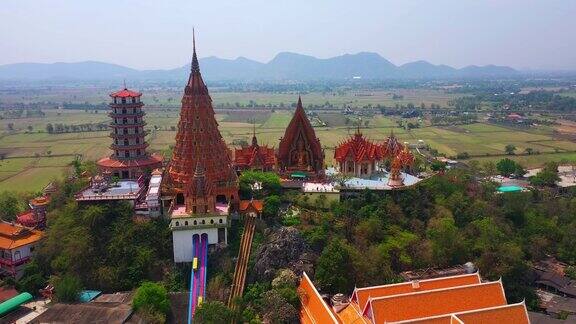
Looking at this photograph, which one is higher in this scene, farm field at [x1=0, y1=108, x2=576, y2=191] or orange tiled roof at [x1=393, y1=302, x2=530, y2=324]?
orange tiled roof at [x1=393, y1=302, x2=530, y2=324]

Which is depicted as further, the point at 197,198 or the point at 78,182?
the point at 78,182

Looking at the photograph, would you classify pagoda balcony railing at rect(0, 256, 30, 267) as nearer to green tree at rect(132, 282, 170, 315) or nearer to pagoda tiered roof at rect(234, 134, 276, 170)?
green tree at rect(132, 282, 170, 315)

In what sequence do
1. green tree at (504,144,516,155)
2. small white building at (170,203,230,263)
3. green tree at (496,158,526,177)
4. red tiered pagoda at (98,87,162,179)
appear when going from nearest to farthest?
small white building at (170,203,230,263) < red tiered pagoda at (98,87,162,179) < green tree at (496,158,526,177) < green tree at (504,144,516,155)

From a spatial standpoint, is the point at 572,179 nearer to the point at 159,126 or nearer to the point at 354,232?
the point at 354,232

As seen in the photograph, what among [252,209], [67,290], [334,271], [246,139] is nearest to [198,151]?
[252,209]

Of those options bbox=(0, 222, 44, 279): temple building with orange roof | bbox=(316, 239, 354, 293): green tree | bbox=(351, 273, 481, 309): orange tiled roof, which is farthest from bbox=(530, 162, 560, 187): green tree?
bbox=(0, 222, 44, 279): temple building with orange roof

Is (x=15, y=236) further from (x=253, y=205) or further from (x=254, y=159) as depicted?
(x=254, y=159)

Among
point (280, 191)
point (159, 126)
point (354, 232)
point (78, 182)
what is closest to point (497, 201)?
point (354, 232)
